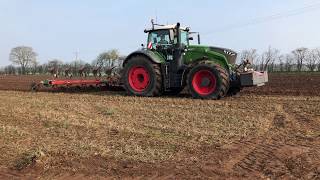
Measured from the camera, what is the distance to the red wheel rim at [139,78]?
1600 cm

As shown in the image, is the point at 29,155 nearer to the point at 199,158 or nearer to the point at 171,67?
the point at 199,158

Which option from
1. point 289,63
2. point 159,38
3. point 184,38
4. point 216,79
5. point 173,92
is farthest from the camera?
point 289,63

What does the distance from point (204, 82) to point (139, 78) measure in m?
2.76

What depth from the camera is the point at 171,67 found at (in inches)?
613

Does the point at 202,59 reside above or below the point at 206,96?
above

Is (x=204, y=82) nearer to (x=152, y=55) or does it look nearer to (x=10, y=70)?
(x=152, y=55)

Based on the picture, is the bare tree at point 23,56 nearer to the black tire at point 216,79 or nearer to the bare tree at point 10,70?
the bare tree at point 10,70

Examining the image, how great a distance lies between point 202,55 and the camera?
15.0 meters

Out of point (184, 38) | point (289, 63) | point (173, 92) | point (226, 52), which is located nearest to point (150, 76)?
point (173, 92)

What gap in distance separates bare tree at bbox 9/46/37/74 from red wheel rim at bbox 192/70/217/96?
99.2 metres

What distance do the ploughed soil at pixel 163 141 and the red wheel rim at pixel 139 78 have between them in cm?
315

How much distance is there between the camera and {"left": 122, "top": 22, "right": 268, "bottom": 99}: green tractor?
47.1ft

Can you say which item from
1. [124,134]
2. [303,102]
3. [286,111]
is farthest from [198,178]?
[303,102]

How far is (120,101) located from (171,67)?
7.90 feet
